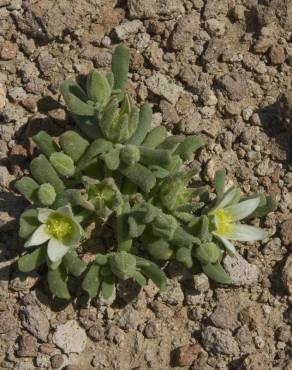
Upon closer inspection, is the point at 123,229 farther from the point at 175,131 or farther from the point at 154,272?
the point at 175,131

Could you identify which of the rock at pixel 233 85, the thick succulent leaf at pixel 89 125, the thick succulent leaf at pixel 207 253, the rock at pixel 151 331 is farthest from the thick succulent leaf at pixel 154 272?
the rock at pixel 233 85

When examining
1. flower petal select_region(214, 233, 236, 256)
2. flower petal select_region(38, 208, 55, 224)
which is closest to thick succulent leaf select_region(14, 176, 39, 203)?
flower petal select_region(38, 208, 55, 224)

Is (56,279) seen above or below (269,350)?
above

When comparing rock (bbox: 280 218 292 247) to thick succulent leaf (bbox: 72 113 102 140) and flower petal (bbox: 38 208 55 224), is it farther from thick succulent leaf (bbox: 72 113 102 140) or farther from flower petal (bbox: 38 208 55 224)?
flower petal (bbox: 38 208 55 224)

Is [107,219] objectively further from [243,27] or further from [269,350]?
[243,27]

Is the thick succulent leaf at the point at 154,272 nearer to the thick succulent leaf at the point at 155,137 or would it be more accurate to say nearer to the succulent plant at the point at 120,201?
the succulent plant at the point at 120,201

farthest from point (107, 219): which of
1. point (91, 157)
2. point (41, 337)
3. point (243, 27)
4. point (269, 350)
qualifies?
point (243, 27)
